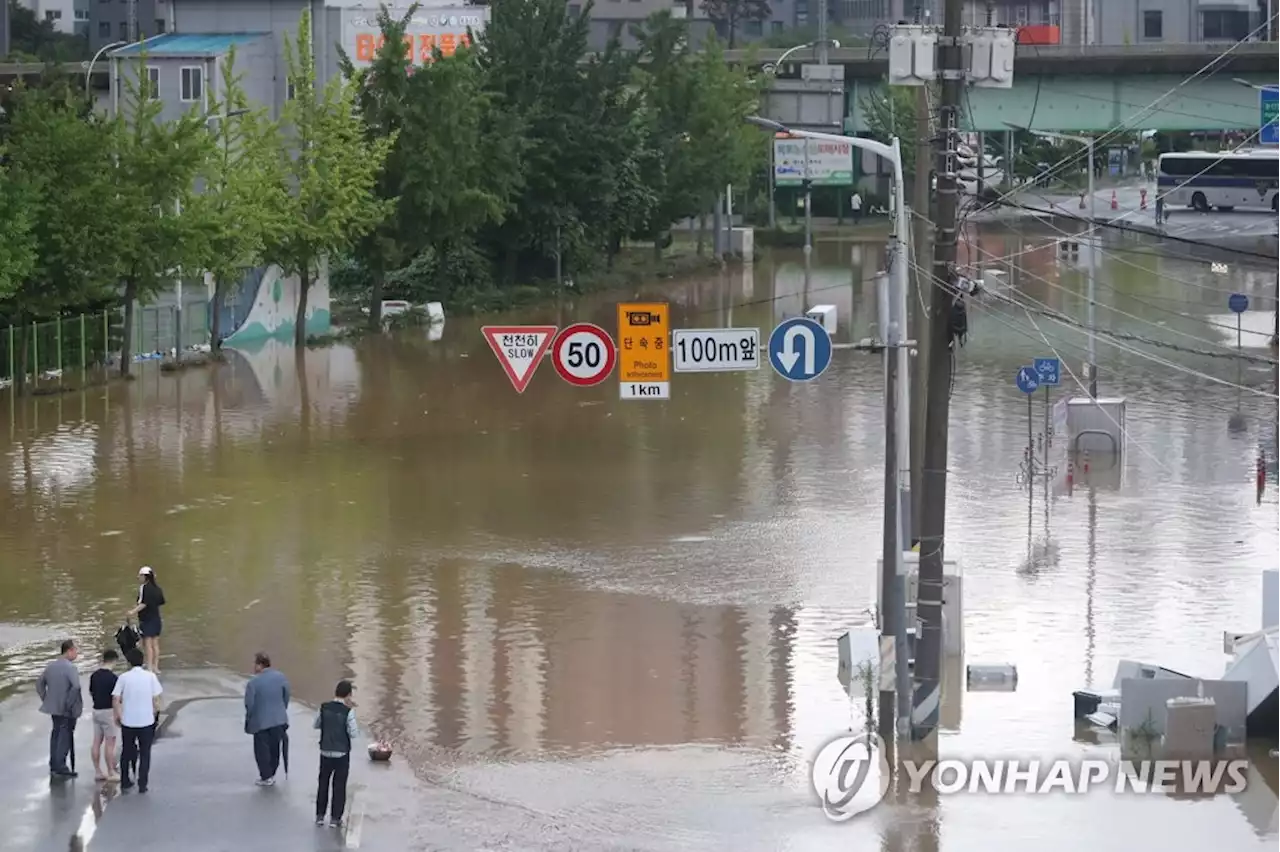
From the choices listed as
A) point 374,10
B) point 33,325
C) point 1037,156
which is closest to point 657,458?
point 33,325

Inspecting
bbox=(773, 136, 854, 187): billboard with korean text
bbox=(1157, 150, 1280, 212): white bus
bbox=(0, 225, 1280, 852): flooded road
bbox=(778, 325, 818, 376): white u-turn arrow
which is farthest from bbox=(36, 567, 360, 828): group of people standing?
bbox=(1157, 150, 1280, 212): white bus

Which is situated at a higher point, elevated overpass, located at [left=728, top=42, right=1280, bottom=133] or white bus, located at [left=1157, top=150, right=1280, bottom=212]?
elevated overpass, located at [left=728, top=42, right=1280, bottom=133]

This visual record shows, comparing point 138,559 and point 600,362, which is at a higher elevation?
point 600,362

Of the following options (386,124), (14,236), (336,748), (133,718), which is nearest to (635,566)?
(133,718)

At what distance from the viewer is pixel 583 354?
27.1 meters

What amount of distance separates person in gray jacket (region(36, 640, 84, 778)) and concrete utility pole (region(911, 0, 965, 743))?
7.93 meters

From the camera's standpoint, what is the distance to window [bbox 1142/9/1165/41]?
13475cm

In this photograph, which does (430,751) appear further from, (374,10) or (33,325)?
(374,10)

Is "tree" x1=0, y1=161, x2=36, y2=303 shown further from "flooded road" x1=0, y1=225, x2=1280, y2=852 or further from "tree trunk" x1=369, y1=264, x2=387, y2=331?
"tree trunk" x1=369, y1=264, x2=387, y2=331

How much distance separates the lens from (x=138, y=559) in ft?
94.8

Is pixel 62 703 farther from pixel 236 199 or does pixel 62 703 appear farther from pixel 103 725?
pixel 236 199

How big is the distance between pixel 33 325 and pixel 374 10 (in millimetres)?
36857

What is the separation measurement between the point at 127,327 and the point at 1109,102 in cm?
5685

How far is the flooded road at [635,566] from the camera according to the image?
18500 mm
